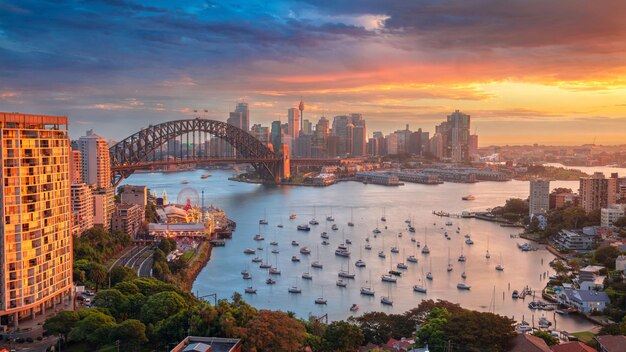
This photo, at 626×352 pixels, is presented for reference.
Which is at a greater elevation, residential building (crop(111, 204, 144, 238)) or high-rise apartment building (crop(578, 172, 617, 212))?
high-rise apartment building (crop(578, 172, 617, 212))

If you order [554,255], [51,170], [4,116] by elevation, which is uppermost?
[4,116]

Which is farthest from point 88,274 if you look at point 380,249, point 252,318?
point 380,249

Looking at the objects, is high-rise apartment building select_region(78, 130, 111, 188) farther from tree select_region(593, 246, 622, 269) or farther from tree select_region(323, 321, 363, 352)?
tree select_region(323, 321, 363, 352)

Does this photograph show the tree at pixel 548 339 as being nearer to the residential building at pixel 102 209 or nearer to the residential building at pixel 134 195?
the residential building at pixel 102 209

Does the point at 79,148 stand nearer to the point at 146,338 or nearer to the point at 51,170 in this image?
→ the point at 51,170

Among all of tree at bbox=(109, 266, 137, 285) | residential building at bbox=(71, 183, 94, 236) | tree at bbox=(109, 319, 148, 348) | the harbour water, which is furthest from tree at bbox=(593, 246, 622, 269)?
residential building at bbox=(71, 183, 94, 236)

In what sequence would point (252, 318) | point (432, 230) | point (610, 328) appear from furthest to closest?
point (432, 230), point (610, 328), point (252, 318)

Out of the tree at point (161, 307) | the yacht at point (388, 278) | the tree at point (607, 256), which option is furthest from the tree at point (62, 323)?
the tree at point (607, 256)
